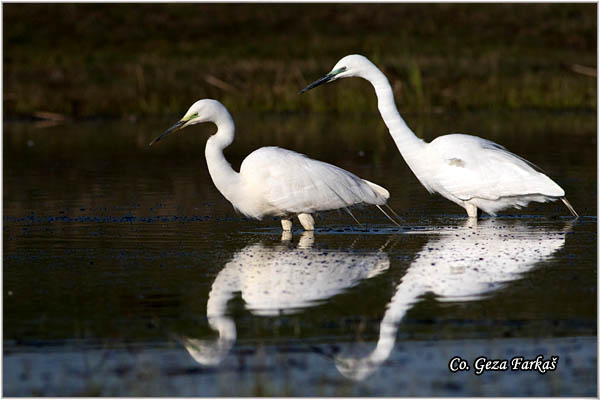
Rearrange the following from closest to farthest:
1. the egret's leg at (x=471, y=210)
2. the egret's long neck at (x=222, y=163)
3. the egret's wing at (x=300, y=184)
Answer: the egret's wing at (x=300, y=184) < the egret's long neck at (x=222, y=163) < the egret's leg at (x=471, y=210)

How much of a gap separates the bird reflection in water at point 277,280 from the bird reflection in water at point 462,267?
414mm

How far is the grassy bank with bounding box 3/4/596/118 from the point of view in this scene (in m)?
25.3

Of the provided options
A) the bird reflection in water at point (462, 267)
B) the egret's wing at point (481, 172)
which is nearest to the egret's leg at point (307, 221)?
the bird reflection in water at point (462, 267)

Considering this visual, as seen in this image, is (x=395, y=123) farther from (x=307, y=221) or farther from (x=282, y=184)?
(x=282, y=184)

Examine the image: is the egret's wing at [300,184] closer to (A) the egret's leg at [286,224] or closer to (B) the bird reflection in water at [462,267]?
(A) the egret's leg at [286,224]

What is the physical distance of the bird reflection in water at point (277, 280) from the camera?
20.3ft

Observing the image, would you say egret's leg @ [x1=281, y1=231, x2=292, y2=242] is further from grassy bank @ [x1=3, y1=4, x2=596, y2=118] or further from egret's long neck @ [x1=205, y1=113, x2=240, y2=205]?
grassy bank @ [x1=3, y1=4, x2=596, y2=118]

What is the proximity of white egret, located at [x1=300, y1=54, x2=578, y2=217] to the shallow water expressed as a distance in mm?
284

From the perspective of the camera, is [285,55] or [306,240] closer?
[306,240]

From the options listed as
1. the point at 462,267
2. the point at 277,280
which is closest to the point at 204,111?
the point at 277,280

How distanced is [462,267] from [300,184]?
84.4 inches

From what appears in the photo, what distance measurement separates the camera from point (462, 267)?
7906mm

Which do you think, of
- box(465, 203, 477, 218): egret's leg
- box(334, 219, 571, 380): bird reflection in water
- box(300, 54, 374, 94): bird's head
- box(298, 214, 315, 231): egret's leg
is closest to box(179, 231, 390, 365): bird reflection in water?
box(334, 219, 571, 380): bird reflection in water

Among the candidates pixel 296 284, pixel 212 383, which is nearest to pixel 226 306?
pixel 296 284
